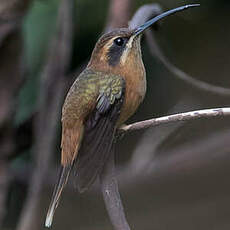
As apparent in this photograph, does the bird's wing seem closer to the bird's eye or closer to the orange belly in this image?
the orange belly

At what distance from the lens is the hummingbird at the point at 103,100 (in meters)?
2.94

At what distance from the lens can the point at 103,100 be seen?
3.05 m

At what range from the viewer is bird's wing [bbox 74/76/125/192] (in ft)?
9.07

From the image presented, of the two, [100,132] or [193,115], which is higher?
[193,115]

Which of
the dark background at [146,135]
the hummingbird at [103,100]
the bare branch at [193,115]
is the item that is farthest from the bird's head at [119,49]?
the bare branch at [193,115]

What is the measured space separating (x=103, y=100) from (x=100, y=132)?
0.18 meters

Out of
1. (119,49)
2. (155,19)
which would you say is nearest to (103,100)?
(119,49)

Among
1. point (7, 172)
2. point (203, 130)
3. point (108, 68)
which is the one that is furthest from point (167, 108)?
point (108, 68)

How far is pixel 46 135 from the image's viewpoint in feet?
13.1

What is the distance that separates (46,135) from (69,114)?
947mm

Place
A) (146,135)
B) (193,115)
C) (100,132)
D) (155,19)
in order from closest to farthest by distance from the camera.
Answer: (193,115) < (100,132) < (155,19) < (146,135)

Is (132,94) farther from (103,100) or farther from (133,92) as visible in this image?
(103,100)

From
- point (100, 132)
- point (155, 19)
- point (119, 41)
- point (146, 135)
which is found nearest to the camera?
point (100, 132)

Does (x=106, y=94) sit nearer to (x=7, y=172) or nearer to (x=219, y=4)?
(x=7, y=172)
